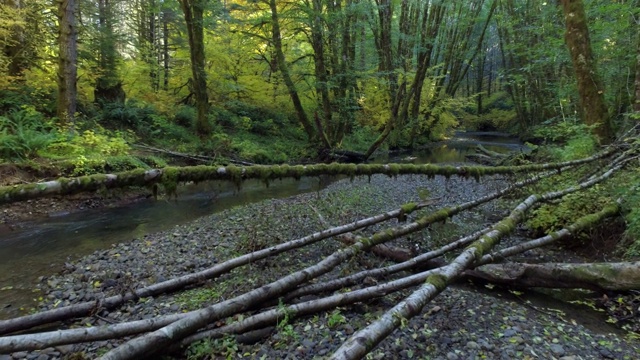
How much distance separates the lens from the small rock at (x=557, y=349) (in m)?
3.39

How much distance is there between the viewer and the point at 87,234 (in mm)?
8039

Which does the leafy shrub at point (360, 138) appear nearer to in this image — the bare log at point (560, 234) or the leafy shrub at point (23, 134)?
the leafy shrub at point (23, 134)

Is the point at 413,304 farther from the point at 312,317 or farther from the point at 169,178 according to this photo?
the point at 169,178

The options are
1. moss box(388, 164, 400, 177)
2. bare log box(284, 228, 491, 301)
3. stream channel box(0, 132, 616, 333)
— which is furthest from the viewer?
moss box(388, 164, 400, 177)

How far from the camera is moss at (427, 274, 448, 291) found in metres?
3.23

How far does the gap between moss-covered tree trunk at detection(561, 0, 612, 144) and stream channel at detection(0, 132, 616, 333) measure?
6.25 m

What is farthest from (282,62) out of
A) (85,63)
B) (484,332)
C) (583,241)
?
(484,332)

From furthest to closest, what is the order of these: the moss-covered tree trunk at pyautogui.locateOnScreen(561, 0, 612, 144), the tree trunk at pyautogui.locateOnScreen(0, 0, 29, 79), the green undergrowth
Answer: the tree trunk at pyautogui.locateOnScreen(0, 0, 29, 79) < the moss-covered tree trunk at pyautogui.locateOnScreen(561, 0, 612, 144) < the green undergrowth

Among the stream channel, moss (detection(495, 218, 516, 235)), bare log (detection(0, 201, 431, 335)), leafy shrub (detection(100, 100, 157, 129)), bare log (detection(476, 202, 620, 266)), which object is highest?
leafy shrub (detection(100, 100, 157, 129))

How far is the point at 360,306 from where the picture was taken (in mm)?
4223

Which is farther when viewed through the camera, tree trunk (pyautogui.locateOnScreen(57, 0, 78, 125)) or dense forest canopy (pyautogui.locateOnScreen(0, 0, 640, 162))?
tree trunk (pyautogui.locateOnScreen(57, 0, 78, 125))

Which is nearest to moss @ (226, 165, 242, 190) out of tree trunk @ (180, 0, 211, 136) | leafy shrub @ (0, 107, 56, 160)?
leafy shrub @ (0, 107, 56, 160)

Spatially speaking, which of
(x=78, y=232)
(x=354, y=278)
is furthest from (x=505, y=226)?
(x=78, y=232)

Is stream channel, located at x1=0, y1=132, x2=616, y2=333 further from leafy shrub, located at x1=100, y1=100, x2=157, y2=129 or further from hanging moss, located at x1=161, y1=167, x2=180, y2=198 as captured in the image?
leafy shrub, located at x1=100, y1=100, x2=157, y2=129
